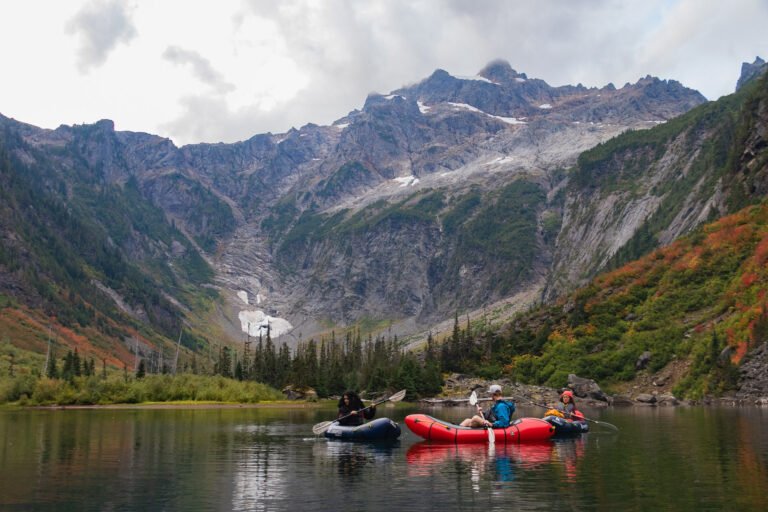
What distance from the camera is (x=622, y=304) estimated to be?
528 ft

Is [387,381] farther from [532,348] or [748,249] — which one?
[748,249]

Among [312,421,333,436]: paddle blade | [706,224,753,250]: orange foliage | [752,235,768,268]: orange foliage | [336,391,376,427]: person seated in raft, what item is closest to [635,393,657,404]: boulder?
[752,235,768,268]: orange foliage

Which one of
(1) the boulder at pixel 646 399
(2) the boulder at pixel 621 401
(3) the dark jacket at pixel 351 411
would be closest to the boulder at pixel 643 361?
(2) the boulder at pixel 621 401

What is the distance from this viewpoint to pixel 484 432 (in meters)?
48.5

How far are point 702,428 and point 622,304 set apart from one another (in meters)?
106

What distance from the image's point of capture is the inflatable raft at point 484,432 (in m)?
48.8

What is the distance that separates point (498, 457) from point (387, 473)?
8.65 meters

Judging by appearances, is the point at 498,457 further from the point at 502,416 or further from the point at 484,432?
the point at 502,416

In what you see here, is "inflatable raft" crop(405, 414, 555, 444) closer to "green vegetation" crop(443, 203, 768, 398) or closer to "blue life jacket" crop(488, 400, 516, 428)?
"blue life jacket" crop(488, 400, 516, 428)

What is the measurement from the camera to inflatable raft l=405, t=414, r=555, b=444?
48.8m

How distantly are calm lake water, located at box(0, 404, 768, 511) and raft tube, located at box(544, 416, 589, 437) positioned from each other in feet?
4.31

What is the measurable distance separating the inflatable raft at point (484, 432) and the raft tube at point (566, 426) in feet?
10.3

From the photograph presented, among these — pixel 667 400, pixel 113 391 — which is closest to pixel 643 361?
pixel 667 400

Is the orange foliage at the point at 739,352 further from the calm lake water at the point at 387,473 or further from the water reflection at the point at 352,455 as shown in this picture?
the water reflection at the point at 352,455
